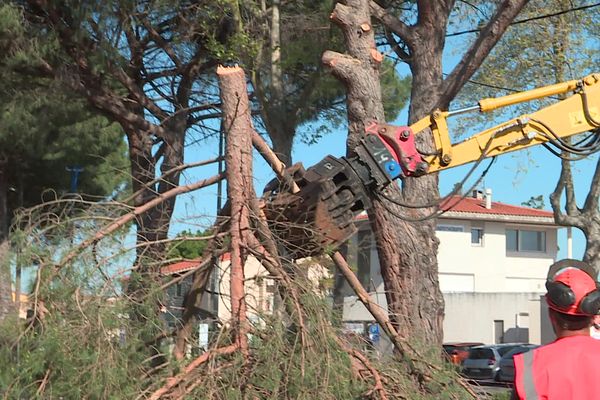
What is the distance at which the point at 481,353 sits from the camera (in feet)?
85.1

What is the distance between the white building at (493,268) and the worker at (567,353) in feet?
104

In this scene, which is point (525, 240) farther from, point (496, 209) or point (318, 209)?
point (318, 209)

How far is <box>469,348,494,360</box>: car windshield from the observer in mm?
25688

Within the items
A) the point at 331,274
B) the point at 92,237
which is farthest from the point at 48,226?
the point at 331,274

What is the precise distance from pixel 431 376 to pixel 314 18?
7811 mm

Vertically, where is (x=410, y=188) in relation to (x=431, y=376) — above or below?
above

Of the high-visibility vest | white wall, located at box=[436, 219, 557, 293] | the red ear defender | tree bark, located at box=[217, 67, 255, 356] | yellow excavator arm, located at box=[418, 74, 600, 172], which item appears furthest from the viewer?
white wall, located at box=[436, 219, 557, 293]

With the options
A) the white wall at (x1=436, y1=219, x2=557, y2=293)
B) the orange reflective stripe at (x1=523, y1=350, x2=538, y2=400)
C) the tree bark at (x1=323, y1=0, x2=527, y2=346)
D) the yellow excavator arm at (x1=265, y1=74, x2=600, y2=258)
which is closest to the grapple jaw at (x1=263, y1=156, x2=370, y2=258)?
the yellow excavator arm at (x1=265, y1=74, x2=600, y2=258)

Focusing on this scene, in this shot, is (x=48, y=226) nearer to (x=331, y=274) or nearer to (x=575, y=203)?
(x=331, y=274)

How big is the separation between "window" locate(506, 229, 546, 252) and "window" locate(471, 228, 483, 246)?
183cm

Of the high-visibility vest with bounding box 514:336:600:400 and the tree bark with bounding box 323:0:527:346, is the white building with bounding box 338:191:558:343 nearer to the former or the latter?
the tree bark with bounding box 323:0:527:346

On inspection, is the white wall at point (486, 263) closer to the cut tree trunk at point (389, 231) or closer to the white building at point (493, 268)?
the white building at point (493, 268)

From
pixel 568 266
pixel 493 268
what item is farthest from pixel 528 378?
pixel 493 268

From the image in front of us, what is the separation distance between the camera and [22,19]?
44.3 feet
